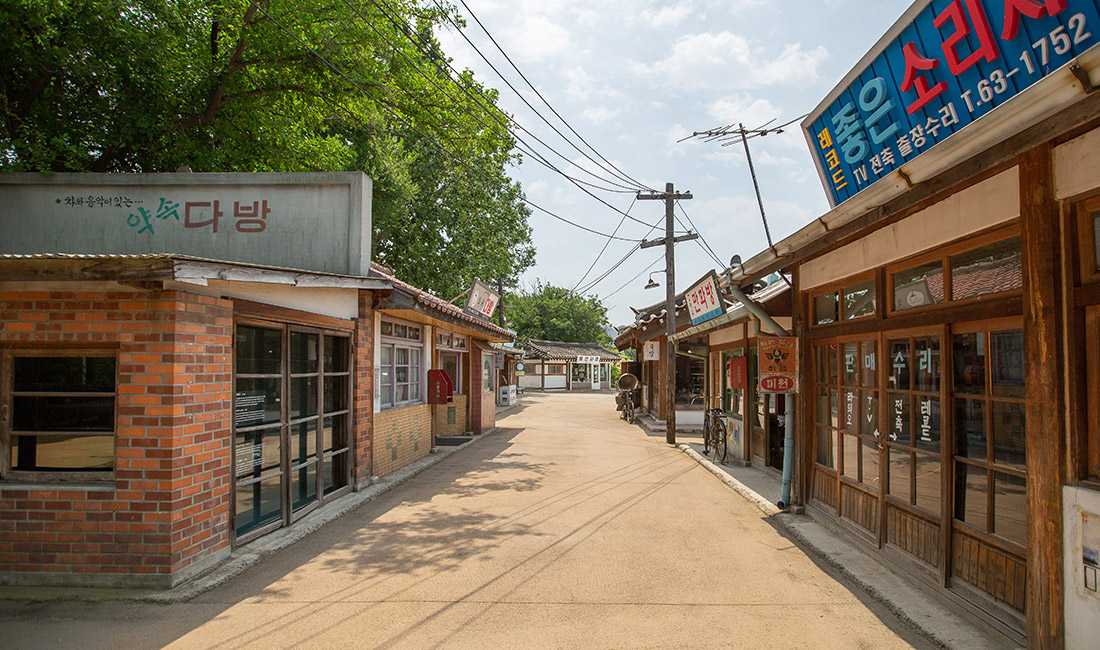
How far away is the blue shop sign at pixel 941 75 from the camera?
10.1 feet

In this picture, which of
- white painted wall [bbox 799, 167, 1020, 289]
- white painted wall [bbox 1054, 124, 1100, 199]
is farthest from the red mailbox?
white painted wall [bbox 1054, 124, 1100, 199]

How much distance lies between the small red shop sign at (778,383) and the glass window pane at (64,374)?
6377 millimetres

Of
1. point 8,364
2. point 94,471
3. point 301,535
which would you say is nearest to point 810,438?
point 301,535

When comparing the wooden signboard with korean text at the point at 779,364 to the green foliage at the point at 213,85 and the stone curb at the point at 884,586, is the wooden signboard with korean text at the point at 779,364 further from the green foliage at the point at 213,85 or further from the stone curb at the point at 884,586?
the green foliage at the point at 213,85

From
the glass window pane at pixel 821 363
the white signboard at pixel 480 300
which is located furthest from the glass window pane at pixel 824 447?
the white signboard at pixel 480 300

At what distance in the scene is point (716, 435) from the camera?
11234mm

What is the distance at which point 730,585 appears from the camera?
4.86 meters

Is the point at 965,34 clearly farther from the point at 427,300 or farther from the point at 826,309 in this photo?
the point at 427,300

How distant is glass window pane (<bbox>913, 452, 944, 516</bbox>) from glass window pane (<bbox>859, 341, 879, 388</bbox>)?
0.92m

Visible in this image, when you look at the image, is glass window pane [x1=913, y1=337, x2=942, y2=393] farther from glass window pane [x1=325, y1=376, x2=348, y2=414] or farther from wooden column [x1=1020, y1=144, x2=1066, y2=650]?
glass window pane [x1=325, y1=376, x2=348, y2=414]

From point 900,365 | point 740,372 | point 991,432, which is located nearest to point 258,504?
point 900,365

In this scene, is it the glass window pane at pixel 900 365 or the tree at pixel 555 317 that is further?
the tree at pixel 555 317

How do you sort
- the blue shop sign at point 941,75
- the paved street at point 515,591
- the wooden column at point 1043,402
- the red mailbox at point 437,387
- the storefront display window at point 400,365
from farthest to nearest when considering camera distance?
the red mailbox at point 437,387, the storefront display window at point 400,365, the paved street at point 515,591, the wooden column at point 1043,402, the blue shop sign at point 941,75

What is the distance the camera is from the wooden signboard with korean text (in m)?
6.98
